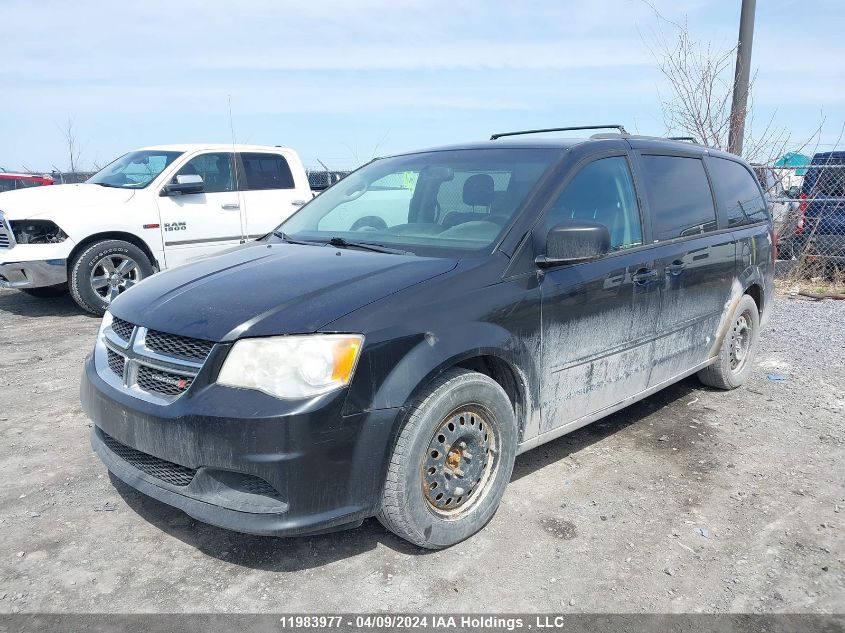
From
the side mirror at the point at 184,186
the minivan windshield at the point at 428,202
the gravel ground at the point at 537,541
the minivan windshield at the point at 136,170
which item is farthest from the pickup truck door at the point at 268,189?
the gravel ground at the point at 537,541

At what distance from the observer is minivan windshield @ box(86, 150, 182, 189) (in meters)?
8.15

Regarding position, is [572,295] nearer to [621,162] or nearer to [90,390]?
[621,162]

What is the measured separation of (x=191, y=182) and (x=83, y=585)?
6.00 meters

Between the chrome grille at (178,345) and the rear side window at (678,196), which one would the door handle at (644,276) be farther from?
the chrome grille at (178,345)

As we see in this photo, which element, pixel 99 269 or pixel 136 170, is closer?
pixel 99 269

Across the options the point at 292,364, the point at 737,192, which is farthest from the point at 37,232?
the point at 737,192

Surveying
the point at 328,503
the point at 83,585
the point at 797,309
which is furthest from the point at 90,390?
the point at 797,309

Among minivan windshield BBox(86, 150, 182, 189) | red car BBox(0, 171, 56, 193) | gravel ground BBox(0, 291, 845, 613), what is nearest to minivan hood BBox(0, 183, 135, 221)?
minivan windshield BBox(86, 150, 182, 189)

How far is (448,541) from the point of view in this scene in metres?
3.00

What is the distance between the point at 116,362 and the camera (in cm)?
307

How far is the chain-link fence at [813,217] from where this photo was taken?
32.3ft

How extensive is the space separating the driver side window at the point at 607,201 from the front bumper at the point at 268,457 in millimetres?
1526

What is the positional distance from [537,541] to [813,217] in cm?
904

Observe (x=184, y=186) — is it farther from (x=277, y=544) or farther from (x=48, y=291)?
(x=277, y=544)
